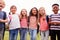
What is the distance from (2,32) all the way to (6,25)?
0.26 feet

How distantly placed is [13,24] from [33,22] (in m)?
0.20

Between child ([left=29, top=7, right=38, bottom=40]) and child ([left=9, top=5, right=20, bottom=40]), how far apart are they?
13 cm

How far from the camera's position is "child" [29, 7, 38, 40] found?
1.92 metres

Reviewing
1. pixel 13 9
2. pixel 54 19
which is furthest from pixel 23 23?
pixel 54 19

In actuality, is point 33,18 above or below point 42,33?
above

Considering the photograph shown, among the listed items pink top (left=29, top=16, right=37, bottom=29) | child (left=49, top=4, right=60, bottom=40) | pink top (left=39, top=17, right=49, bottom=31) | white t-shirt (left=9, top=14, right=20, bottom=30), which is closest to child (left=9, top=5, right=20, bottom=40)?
white t-shirt (left=9, top=14, right=20, bottom=30)

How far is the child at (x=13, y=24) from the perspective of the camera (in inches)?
74.9

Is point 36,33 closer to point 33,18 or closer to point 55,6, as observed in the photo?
point 33,18

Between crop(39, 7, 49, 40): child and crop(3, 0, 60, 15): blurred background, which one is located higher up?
crop(3, 0, 60, 15): blurred background

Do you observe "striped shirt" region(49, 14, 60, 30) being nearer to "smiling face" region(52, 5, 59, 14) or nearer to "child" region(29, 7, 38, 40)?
"smiling face" region(52, 5, 59, 14)

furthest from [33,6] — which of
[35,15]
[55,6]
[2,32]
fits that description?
[2,32]

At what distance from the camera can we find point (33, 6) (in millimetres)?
1932

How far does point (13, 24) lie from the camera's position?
1.90m

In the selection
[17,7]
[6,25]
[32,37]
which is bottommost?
[32,37]
